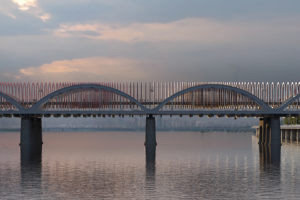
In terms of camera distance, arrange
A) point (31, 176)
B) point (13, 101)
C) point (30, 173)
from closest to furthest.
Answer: point (31, 176)
point (30, 173)
point (13, 101)

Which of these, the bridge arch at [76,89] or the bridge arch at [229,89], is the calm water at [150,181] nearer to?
the bridge arch at [76,89]

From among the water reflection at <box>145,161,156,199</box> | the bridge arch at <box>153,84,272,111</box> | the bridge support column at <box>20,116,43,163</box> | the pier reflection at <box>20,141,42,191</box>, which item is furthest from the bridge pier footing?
the bridge support column at <box>20,116,43,163</box>

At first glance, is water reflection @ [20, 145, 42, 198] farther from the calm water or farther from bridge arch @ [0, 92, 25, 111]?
bridge arch @ [0, 92, 25, 111]

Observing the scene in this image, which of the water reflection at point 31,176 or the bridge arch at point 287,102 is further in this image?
the bridge arch at point 287,102

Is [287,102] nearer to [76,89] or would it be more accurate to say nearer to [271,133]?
[271,133]

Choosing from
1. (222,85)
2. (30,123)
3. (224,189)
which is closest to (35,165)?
(224,189)

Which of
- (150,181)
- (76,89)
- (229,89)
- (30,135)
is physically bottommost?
(150,181)

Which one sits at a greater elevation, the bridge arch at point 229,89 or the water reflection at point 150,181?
the bridge arch at point 229,89

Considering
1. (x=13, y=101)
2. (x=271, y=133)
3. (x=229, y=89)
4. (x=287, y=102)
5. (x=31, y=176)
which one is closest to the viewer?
(x=31, y=176)

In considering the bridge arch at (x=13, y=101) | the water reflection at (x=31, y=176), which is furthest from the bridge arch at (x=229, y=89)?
the water reflection at (x=31, y=176)

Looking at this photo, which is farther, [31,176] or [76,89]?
[76,89]

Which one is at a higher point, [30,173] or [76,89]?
[76,89]

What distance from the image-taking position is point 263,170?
253 feet

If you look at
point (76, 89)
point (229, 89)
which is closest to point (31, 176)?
point (76, 89)
